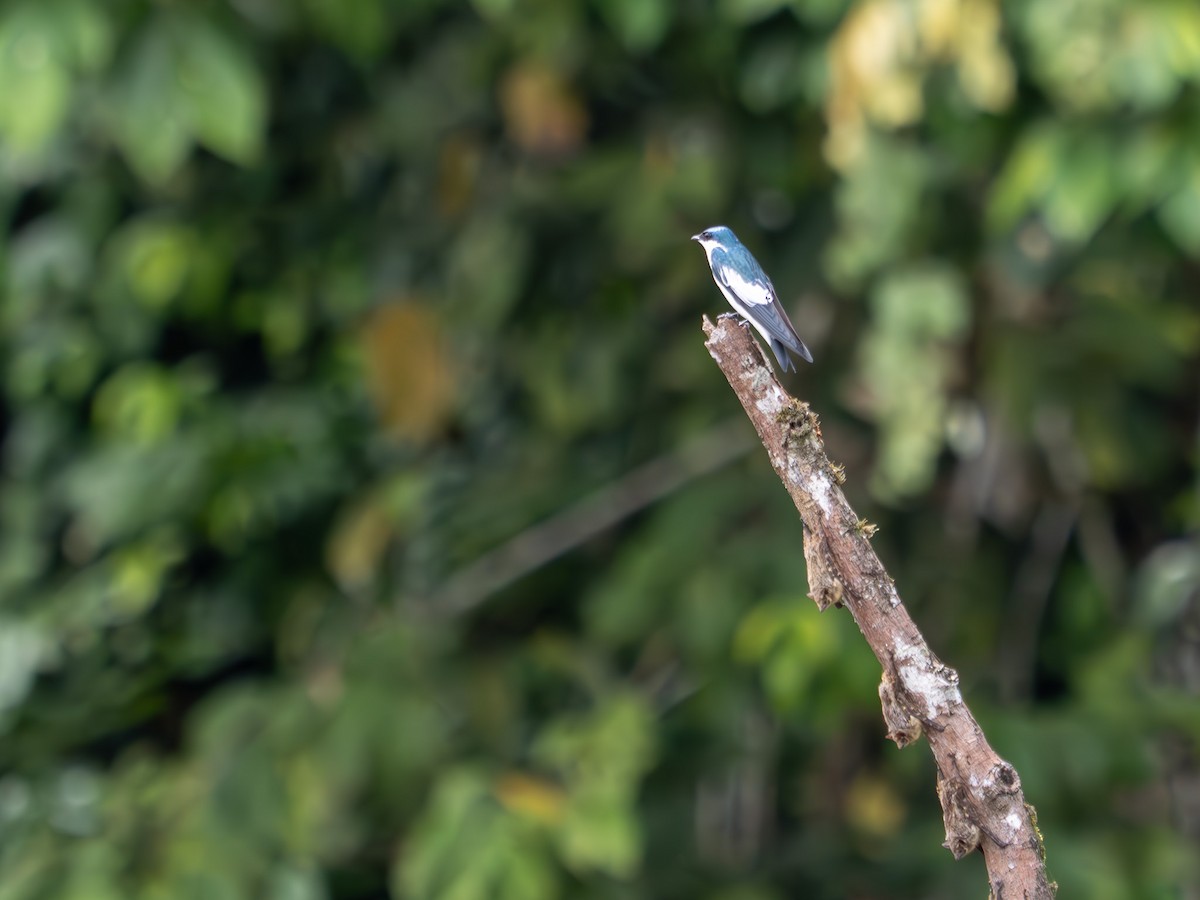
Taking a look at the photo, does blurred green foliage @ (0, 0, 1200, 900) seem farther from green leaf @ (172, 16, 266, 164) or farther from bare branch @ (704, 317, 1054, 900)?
bare branch @ (704, 317, 1054, 900)

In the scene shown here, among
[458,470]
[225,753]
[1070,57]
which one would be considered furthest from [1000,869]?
[458,470]

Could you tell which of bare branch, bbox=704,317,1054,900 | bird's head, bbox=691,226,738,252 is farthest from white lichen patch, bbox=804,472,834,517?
bird's head, bbox=691,226,738,252

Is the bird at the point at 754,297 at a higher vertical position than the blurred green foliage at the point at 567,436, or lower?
higher

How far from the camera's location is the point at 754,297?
3025 millimetres

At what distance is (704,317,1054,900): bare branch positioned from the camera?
2154 millimetres

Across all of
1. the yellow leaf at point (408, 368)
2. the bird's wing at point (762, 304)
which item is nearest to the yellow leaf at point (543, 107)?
the yellow leaf at point (408, 368)

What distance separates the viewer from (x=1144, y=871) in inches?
179

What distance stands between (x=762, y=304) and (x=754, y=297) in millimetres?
44

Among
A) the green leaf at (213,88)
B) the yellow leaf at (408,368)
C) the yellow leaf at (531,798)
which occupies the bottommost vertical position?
the yellow leaf at (531,798)

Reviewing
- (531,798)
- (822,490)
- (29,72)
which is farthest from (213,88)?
(822,490)

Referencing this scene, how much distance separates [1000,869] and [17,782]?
497 centimetres

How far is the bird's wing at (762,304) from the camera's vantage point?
9.60 feet

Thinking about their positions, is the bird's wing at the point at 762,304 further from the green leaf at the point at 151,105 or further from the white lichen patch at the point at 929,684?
the green leaf at the point at 151,105

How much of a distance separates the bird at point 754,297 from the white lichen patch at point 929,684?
74cm
